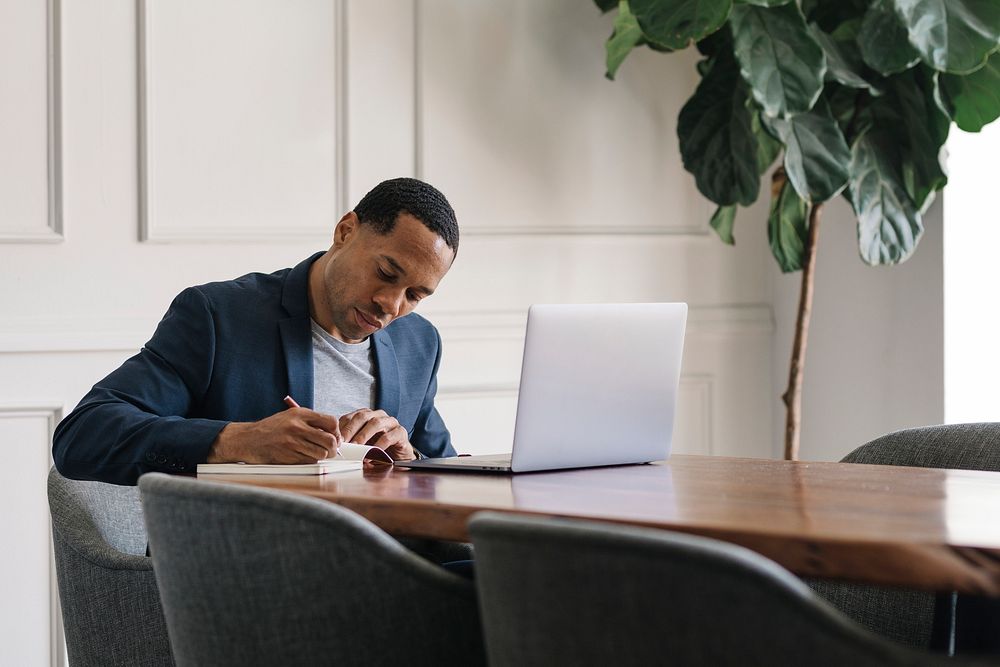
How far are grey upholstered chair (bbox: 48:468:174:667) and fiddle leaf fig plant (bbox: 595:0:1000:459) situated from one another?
175 cm

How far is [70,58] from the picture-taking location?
2.90m

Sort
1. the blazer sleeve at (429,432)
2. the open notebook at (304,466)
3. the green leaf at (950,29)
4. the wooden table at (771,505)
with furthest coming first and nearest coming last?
the green leaf at (950,29), the blazer sleeve at (429,432), the open notebook at (304,466), the wooden table at (771,505)

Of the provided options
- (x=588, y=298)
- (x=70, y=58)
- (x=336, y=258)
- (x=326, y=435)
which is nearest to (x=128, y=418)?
(x=326, y=435)

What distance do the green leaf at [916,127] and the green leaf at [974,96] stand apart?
3 centimetres

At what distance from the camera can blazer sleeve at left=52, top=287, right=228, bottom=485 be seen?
1809mm

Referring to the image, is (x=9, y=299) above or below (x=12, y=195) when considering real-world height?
below

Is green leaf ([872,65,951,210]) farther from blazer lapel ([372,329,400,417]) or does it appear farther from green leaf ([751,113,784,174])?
blazer lapel ([372,329,400,417])

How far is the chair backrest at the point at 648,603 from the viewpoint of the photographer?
0.95 meters

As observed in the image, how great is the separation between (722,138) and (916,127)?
0.47 meters

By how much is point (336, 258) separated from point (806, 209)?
61.7 inches

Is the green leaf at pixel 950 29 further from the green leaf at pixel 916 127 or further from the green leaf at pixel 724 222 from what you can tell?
the green leaf at pixel 724 222

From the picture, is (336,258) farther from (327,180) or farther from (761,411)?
(761,411)

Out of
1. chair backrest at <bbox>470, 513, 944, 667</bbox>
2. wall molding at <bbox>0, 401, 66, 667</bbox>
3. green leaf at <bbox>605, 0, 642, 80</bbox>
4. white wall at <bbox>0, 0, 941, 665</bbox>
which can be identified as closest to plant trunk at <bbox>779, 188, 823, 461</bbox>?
white wall at <bbox>0, 0, 941, 665</bbox>

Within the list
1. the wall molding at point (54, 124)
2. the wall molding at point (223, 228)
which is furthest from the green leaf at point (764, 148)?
the wall molding at point (54, 124)
